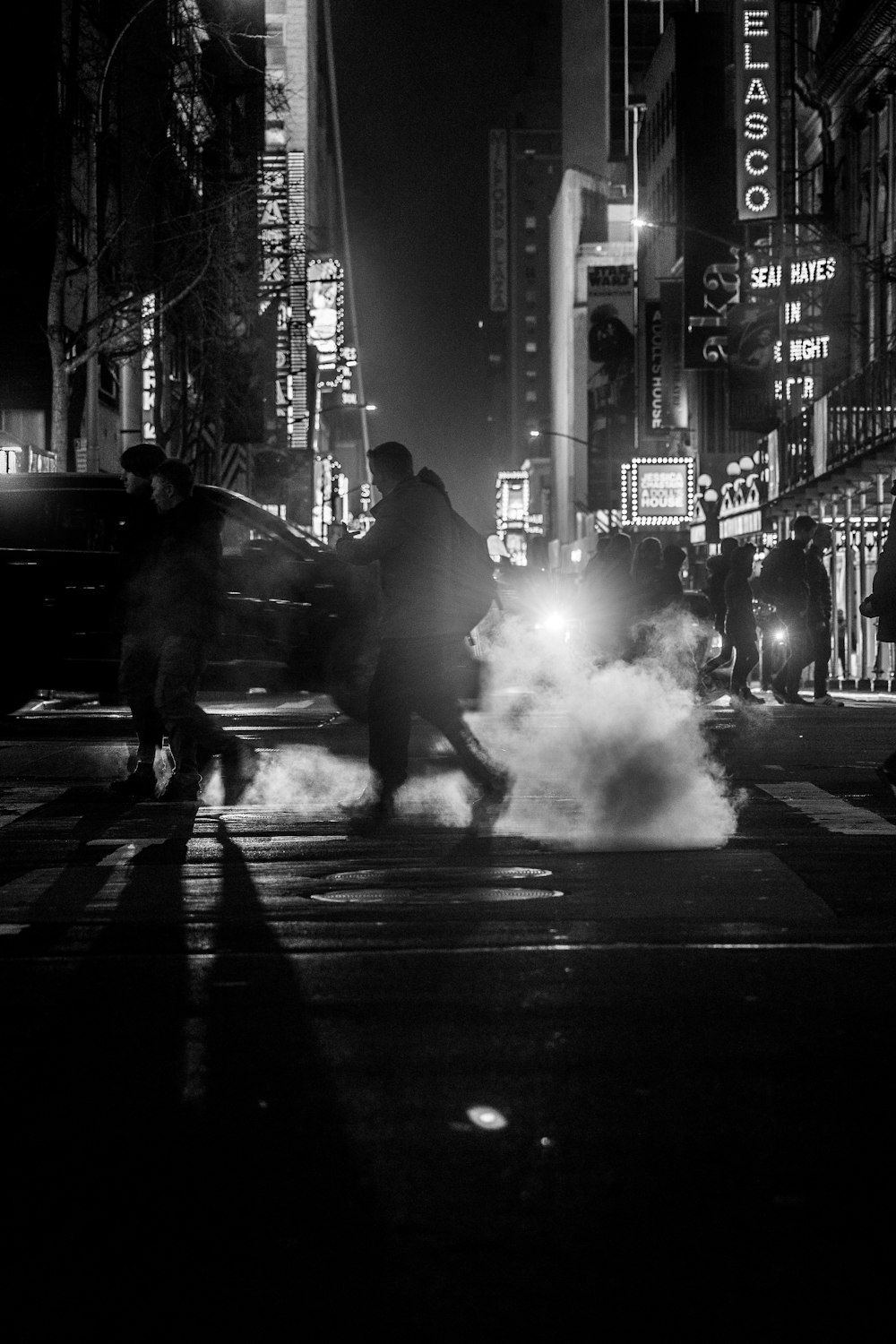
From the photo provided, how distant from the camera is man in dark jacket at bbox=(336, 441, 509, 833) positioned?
31.0 ft

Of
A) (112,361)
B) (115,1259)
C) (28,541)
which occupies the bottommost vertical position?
(115,1259)

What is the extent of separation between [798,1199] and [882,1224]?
18 centimetres

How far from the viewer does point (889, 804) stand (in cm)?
1020

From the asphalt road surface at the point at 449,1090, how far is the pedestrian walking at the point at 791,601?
13.8 metres

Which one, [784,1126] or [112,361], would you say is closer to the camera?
[784,1126]

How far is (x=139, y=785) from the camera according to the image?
1084 centimetres

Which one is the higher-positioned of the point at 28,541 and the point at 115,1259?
the point at 28,541

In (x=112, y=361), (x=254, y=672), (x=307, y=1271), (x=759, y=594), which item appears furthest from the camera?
(x=112, y=361)

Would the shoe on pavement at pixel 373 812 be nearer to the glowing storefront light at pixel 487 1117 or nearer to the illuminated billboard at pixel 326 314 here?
the glowing storefront light at pixel 487 1117

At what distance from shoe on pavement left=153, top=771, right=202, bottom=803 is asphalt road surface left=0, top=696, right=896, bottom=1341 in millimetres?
Answer: 2230

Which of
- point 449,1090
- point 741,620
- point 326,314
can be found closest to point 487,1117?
point 449,1090

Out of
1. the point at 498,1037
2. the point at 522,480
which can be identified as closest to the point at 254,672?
the point at 498,1037

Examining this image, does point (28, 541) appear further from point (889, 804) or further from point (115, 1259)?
point (115, 1259)

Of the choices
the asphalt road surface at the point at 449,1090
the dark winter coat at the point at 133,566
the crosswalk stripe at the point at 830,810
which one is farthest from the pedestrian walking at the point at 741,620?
the asphalt road surface at the point at 449,1090
